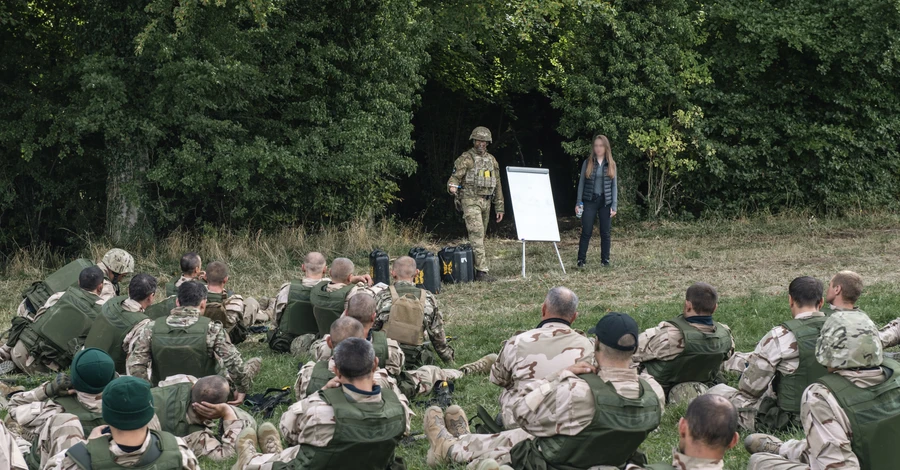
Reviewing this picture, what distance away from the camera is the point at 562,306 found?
6113 millimetres

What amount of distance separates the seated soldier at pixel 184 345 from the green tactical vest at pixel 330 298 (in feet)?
4.99

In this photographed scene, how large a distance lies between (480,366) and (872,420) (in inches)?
159

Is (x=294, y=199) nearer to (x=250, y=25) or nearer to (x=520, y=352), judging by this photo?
(x=250, y=25)

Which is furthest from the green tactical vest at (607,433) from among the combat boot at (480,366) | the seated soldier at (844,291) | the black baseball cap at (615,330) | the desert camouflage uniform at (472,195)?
the desert camouflage uniform at (472,195)

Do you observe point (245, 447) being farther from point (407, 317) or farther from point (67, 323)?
point (67, 323)

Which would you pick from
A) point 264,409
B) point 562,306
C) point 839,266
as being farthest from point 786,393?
point 839,266

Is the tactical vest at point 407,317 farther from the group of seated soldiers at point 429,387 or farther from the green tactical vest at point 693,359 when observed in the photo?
the green tactical vest at point 693,359

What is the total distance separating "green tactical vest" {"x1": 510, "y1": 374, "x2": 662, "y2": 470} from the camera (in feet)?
16.0

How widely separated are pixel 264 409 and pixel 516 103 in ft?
57.1

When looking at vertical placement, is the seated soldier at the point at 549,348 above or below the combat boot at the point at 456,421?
above

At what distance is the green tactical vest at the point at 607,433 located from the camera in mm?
4891

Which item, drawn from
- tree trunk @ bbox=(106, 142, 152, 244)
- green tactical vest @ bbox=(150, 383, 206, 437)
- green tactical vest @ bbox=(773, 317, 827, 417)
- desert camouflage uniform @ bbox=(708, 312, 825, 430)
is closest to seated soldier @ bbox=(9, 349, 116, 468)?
green tactical vest @ bbox=(150, 383, 206, 437)

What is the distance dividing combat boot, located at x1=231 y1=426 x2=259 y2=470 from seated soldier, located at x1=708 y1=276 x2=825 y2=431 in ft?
11.2

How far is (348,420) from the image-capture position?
16.7ft
